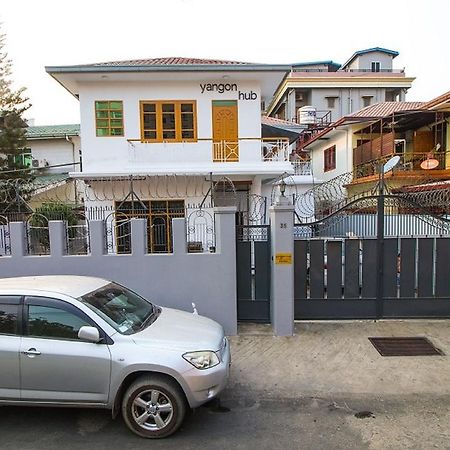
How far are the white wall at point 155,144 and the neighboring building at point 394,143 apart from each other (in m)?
4.89

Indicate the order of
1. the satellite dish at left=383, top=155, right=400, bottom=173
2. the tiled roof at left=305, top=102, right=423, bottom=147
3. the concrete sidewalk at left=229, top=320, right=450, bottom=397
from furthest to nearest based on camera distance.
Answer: the tiled roof at left=305, top=102, right=423, bottom=147 → the satellite dish at left=383, top=155, right=400, bottom=173 → the concrete sidewalk at left=229, top=320, right=450, bottom=397

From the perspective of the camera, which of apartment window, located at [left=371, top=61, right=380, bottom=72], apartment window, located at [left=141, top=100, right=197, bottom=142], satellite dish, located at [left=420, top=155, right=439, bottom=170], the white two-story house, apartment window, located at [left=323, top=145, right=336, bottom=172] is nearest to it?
the white two-story house

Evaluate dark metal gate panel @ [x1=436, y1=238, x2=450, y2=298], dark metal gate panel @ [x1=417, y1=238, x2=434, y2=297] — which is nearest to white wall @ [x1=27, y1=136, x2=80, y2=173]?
dark metal gate panel @ [x1=417, y1=238, x2=434, y2=297]

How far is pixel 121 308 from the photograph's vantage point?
4508mm

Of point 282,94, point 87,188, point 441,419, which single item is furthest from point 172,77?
point 282,94

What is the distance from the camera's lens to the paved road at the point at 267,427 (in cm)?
371

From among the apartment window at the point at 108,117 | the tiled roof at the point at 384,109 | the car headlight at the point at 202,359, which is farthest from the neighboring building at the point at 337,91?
the car headlight at the point at 202,359

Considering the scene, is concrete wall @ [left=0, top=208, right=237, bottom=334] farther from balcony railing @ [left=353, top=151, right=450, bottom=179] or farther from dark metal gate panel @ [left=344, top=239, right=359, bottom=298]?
balcony railing @ [left=353, top=151, right=450, bottom=179]

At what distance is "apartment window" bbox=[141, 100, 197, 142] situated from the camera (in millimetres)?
16609

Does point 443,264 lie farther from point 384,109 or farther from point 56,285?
point 384,109

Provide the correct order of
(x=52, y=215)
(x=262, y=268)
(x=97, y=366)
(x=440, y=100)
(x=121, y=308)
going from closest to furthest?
1. (x=97, y=366)
2. (x=121, y=308)
3. (x=262, y=268)
4. (x=52, y=215)
5. (x=440, y=100)

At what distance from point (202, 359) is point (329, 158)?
26.5m

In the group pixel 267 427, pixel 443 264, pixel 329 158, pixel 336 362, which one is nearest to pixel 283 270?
pixel 336 362

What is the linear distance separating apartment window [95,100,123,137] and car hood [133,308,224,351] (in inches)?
→ 523
